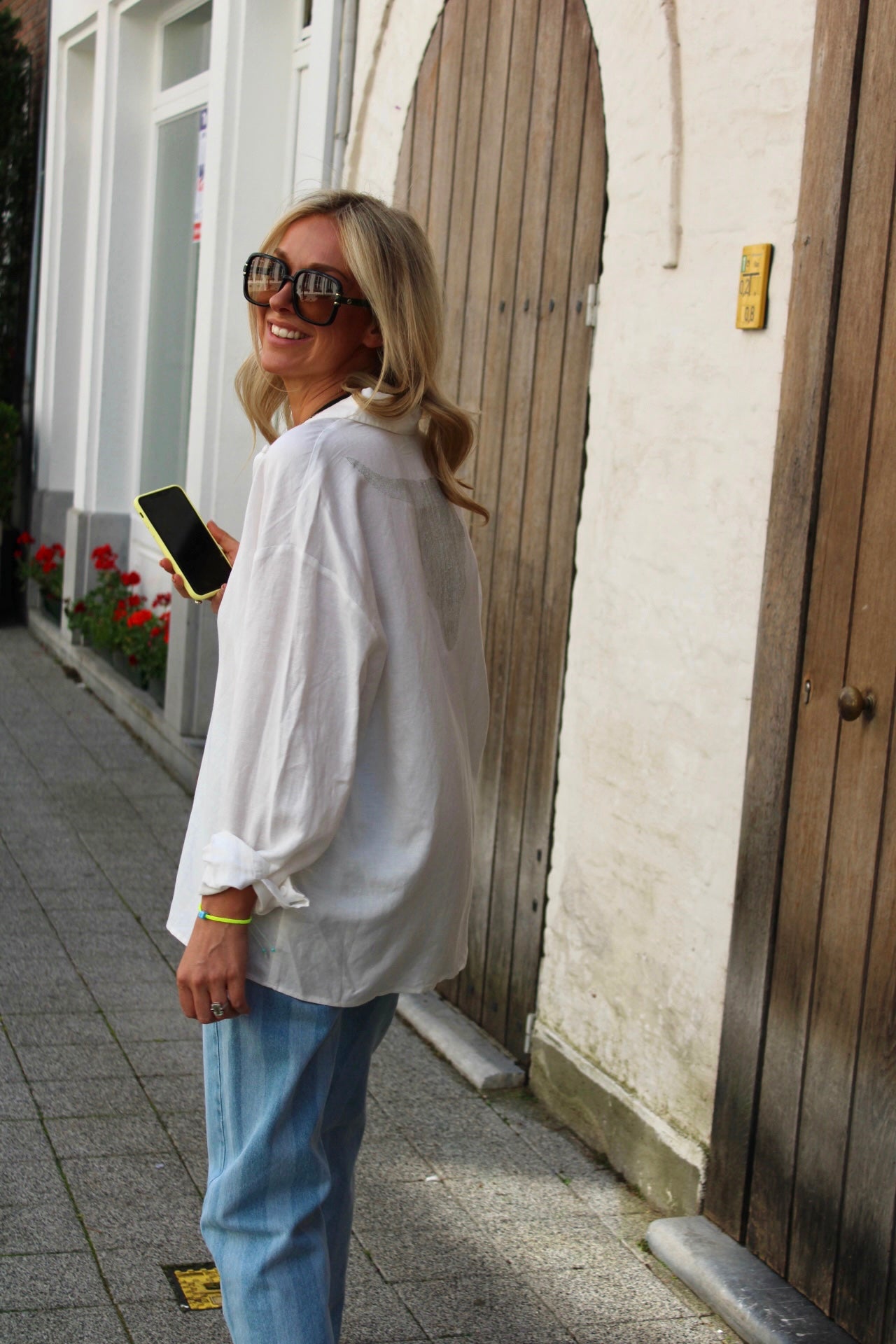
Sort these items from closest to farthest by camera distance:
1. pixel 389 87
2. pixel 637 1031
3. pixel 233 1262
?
1. pixel 233 1262
2. pixel 637 1031
3. pixel 389 87

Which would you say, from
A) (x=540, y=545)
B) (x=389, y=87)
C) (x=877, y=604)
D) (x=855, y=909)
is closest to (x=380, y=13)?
(x=389, y=87)

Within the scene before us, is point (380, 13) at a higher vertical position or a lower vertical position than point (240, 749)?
higher

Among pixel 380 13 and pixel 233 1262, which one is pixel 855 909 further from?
pixel 380 13

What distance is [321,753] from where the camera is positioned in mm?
2053

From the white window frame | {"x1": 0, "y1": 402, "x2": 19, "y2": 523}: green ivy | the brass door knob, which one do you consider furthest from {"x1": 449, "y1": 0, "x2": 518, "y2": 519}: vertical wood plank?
{"x1": 0, "y1": 402, "x2": 19, "y2": 523}: green ivy

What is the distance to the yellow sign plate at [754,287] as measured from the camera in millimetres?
3188

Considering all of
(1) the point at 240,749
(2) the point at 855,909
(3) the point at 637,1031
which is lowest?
(3) the point at 637,1031

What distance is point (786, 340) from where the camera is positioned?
3133mm

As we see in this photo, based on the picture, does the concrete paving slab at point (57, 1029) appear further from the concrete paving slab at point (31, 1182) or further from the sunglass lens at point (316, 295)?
the sunglass lens at point (316, 295)

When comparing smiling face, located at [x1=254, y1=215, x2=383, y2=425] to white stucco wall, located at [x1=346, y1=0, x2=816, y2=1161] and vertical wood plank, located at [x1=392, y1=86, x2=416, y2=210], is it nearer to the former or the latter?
white stucco wall, located at [x1=346, y1=0, x2=816, y2=1161]

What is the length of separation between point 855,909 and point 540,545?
64.0 inches

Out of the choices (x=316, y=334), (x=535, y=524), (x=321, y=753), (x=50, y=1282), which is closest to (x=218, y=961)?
(x=321, y=753)

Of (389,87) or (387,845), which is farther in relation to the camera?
(389,87)

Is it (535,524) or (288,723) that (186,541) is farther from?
(535,524)
